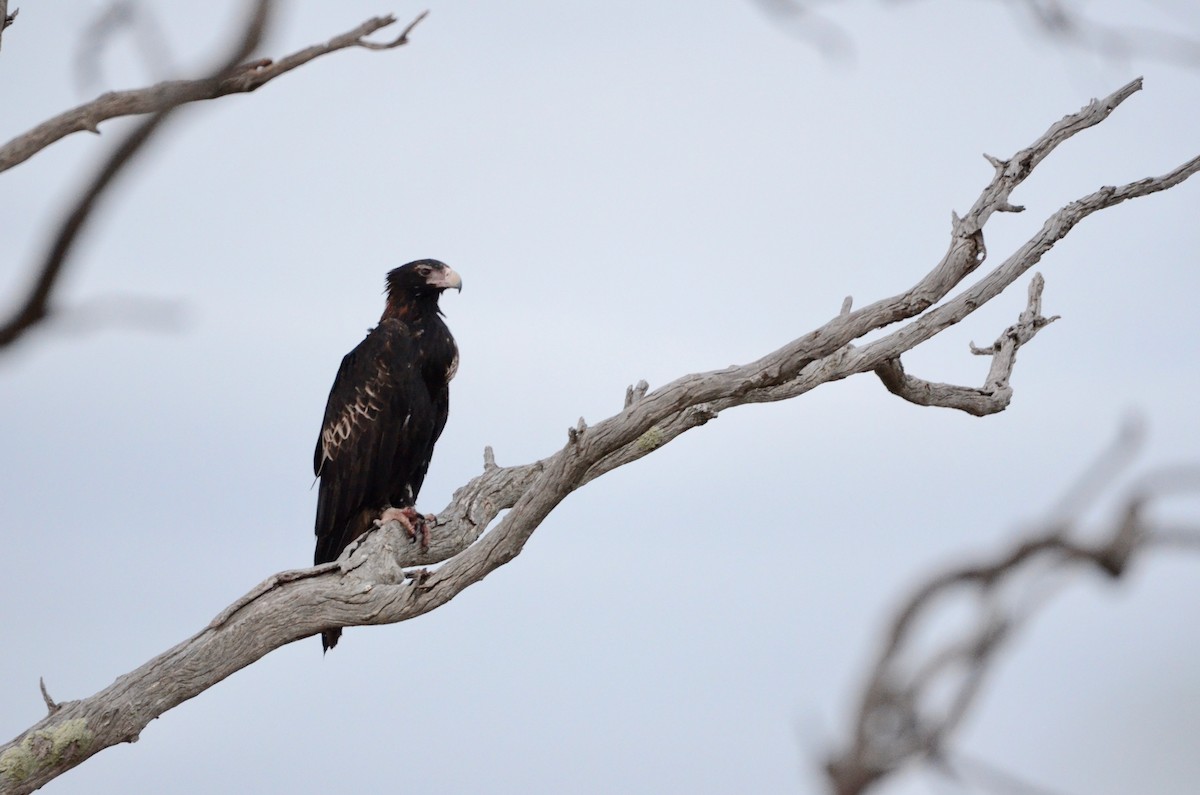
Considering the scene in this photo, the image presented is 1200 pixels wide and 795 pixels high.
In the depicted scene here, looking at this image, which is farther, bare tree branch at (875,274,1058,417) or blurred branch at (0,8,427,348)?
bare tree branch at (875,274,1058,417)

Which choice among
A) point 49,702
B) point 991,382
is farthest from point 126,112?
point 991,382

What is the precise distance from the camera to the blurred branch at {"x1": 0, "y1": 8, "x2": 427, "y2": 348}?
5.62 feet

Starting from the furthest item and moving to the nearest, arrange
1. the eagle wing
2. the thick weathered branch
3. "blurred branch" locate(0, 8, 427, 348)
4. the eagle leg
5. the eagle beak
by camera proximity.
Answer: the eagle beak < the eagle wing < the eagle leg < the thick weathered branch < "blurred branch" locate(0, 8, 427, 348)

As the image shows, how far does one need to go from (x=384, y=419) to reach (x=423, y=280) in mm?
811

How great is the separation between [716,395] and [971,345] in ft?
8.64

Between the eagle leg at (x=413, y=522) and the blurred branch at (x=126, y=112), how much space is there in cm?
351

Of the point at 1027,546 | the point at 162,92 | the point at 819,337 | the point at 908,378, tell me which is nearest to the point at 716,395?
the point at 819,337

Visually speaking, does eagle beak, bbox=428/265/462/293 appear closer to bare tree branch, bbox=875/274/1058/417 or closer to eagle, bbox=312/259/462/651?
eagle, bbox=312/259/462/651

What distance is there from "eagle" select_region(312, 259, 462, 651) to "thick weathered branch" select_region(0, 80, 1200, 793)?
423 millimetres

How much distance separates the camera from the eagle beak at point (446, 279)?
20.0 feet

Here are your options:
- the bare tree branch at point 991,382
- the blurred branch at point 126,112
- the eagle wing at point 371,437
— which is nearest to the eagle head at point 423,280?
the eagle wing at point 371,437

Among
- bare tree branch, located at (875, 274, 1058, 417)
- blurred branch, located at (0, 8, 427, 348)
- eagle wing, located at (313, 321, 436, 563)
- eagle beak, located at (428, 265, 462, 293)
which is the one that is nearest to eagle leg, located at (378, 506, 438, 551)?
eagle wing, located at (313, 321, 436, 563)

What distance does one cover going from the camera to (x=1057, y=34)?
2758 mm

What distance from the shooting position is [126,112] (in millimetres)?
2084
